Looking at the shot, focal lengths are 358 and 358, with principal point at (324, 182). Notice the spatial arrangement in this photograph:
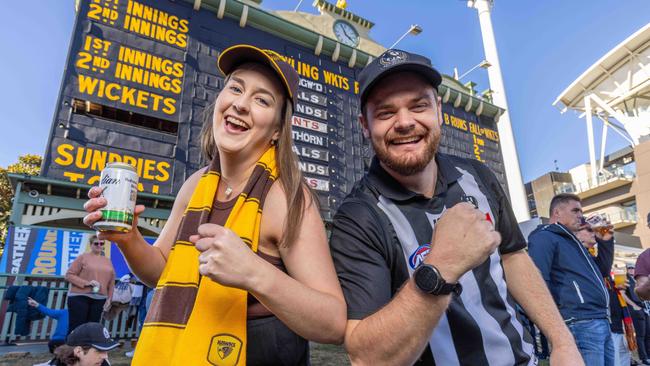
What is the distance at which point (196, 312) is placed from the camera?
3.67 ft

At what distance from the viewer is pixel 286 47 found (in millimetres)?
10781

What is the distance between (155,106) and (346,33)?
8.19m

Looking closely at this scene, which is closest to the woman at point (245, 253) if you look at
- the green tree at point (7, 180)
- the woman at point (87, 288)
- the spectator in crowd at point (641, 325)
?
the woman at point (87, 288)

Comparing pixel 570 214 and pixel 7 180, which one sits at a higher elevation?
pixel 7 180

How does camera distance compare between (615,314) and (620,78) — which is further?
(620,78)

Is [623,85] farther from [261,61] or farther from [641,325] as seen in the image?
[261,61]

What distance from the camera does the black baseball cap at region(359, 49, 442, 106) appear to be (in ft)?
4.95

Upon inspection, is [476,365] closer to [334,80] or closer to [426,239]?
[426,239]

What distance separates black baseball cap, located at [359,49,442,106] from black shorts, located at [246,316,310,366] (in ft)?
3.34

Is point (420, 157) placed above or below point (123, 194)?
above

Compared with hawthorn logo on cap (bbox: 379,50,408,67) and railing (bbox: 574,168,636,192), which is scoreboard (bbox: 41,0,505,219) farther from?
railing (bbox: 574,168,636,192)

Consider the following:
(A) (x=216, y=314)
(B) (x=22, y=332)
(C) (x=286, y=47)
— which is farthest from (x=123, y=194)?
(C) (x=286, y=47)

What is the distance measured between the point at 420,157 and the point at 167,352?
1.15 m

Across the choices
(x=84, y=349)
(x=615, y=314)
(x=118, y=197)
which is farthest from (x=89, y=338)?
(x=615, y=314)
